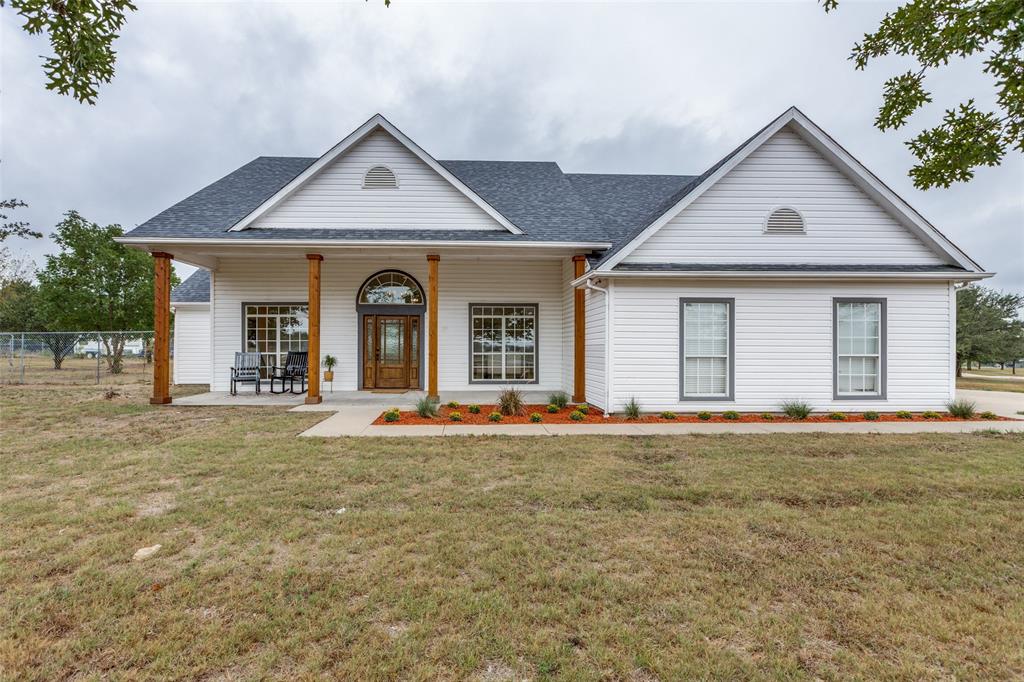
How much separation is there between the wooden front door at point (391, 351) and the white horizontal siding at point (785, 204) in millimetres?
7470

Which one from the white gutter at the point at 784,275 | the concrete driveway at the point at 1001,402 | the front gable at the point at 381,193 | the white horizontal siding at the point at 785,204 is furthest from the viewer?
the front gable at the point at 381,193

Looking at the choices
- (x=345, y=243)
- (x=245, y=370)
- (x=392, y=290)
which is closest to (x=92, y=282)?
(x=245, y=370)

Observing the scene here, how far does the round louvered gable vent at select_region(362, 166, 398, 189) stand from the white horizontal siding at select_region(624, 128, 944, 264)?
6.71 meters

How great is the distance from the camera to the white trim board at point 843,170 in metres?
9.37

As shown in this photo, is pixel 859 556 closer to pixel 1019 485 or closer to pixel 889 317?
pixel 1019 485

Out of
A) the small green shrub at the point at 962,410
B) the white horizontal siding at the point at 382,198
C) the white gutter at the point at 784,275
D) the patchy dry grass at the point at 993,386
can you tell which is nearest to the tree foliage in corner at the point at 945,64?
the white gutter at the point at 784,275

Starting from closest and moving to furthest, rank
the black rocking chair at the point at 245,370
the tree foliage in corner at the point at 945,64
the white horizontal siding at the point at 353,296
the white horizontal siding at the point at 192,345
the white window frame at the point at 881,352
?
1. the tree foliage in corner at the point at 945,64
2. the white window frame at the point at 881,352
3. the black rocking chair at the point at 245,370
4. the white horizontal siding at the point at 353,296
5. the white horizontal siding at the point at 192,345

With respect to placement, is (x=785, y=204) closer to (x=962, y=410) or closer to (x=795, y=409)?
(x=795, y=409)

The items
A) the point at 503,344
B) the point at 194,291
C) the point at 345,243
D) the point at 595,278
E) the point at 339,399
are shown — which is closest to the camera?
the point at 595,278

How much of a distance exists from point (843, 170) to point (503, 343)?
29.3 ft

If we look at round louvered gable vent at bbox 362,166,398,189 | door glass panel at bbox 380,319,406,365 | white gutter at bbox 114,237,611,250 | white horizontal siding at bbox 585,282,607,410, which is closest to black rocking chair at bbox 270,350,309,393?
door glass panel at bbox 380,319,406,365

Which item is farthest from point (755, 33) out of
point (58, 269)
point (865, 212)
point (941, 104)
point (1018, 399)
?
point (58, 269)

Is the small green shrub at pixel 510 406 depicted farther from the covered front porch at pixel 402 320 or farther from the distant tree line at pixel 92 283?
the distant tree line at pixel 92 283

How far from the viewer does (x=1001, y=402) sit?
11492 mm
